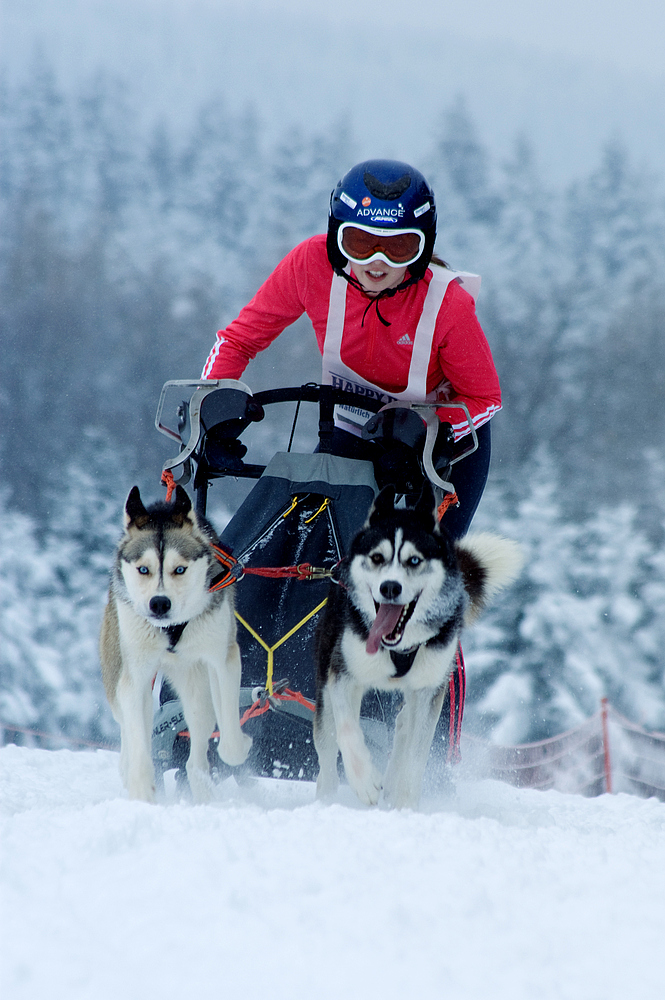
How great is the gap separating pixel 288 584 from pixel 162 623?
542mm

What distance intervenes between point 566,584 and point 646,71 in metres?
32.6

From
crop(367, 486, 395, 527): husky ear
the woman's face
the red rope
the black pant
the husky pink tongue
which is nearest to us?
the husky pink tongue

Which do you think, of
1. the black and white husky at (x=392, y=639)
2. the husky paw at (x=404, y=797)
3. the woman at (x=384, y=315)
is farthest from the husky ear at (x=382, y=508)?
the husky paw at (x=404, y=797)

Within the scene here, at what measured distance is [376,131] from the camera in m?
34.6

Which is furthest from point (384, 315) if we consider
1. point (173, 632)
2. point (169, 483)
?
point (173, 632)

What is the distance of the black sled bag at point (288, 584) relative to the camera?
2246 millimetres

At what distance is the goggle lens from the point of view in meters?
2.13

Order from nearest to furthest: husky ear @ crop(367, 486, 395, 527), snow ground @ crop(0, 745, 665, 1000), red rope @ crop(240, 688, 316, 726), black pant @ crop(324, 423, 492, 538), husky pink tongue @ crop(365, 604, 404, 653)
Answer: snow ground @ crop(0, 745, 665, 1000)
husky pink tongue @ crop(365, 604, 404, 653)
husky ear @ crop(367, 486, 395, 527)
red rope @ crop(240, 688, 316, 726)
black pant @ crop(324, 423, 492, 538)

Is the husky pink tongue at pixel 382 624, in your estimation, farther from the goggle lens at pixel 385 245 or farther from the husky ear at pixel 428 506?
the goggle lens at pixel 385 245

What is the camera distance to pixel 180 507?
79.5 inches

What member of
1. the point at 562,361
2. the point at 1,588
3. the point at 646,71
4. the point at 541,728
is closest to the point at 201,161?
the point at 562,361

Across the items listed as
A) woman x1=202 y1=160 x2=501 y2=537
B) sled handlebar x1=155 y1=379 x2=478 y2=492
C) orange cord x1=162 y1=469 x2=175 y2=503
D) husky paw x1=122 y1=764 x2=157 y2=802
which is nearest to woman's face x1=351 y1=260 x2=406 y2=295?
woman x1=202 y1=160 x2=501 y2=537

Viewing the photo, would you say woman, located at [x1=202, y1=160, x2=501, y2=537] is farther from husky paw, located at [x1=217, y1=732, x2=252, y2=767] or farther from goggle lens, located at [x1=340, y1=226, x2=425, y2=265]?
husky paw, located at [x1=217, y1=732, x2=252, y2=767]

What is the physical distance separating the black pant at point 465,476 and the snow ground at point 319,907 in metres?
Answer: 0.92
